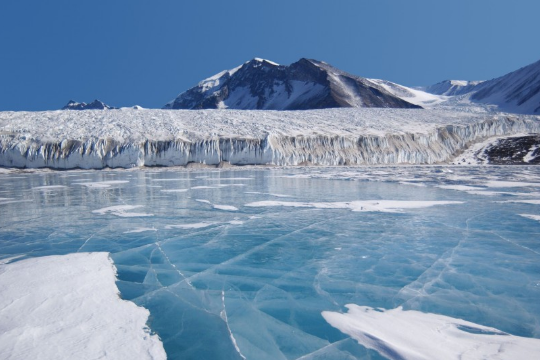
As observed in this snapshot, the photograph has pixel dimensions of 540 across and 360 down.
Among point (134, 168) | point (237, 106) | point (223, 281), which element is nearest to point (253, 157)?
point (134, 168)

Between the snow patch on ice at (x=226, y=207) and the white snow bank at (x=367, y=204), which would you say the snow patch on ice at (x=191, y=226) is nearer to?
the snow patch on ice at (x=226, y=207)

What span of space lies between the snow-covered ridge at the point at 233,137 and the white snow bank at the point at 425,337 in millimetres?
28530

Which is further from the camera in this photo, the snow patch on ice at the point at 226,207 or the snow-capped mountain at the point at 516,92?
the snow-capped mountain at the point at 516,92

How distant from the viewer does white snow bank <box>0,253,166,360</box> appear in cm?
275

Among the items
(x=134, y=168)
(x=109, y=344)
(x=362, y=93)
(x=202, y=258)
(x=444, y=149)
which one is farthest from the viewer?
(x=362, y=93)

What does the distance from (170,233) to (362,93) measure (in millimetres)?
102264

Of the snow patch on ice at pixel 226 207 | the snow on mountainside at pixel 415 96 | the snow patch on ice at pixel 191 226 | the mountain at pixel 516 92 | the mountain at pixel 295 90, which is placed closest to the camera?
the snow patch on ice at pixel 191 226

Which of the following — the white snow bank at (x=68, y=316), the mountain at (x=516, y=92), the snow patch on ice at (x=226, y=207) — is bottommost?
the white snow bank at (x=68, y=316)

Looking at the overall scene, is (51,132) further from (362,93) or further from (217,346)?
(362,93)

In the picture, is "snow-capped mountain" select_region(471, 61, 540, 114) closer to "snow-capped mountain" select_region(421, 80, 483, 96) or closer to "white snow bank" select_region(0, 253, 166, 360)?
"snow-capped mountain" select_region(421, 80, 483, 96)

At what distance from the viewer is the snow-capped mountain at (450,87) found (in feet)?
424

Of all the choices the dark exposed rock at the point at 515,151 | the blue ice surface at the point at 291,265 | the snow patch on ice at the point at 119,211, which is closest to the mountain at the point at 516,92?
the dark exposed rock at the point at 515,151

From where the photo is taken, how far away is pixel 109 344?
9.34 ft

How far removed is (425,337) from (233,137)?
97.5 ft
